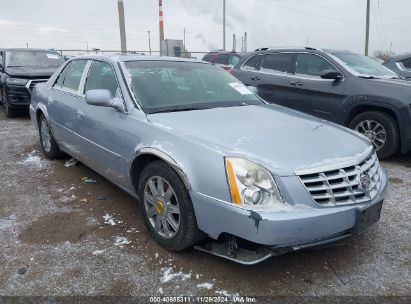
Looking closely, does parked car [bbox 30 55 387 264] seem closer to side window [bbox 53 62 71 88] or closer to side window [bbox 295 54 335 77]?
side window [bbox 53 62 71 88]

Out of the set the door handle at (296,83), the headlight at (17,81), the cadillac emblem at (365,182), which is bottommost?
the cadillac emblem at (365,182)

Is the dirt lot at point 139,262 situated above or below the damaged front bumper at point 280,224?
below

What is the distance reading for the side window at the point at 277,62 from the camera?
670 centimetres

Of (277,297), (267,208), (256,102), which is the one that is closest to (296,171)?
(267,208)

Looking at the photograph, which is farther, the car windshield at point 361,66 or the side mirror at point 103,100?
the car windshield at point 361,66

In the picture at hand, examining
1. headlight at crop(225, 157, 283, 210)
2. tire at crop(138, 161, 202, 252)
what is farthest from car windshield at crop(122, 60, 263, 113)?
headlight at crop(225, 157, 283, 210)

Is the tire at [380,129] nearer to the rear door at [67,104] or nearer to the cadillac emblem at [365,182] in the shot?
the cadillac emblem at [365,182]

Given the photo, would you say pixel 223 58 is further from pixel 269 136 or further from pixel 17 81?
pixel 269 136

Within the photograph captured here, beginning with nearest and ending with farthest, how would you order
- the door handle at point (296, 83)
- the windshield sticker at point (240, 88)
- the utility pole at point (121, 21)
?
the windshield sticker at point (240, 88)
the door handle at point (296, 83)
the utility pole at point (121, 21)

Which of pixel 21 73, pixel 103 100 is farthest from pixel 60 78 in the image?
pixel 21 73

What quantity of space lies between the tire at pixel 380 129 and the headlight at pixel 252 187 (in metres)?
3.67

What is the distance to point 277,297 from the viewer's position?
2582mm

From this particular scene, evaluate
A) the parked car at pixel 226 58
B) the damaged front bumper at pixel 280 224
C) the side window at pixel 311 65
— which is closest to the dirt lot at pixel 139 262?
the damaged front bumper at pixel 280 224

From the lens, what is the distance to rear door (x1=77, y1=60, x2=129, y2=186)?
3.50m
